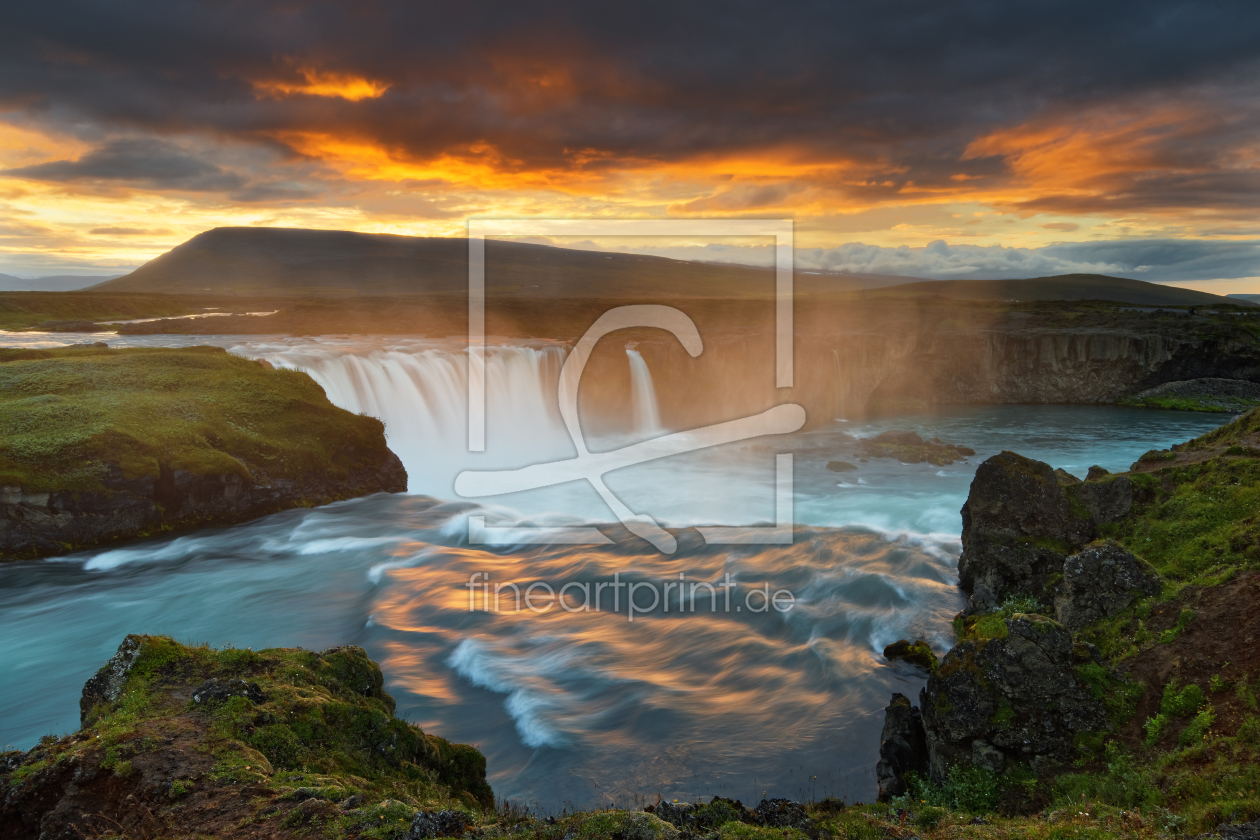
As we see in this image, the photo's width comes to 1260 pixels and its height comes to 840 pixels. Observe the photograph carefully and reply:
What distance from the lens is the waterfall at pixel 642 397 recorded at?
173ft

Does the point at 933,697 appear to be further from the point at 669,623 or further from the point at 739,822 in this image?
the point at 669,623

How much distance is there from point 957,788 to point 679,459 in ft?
112

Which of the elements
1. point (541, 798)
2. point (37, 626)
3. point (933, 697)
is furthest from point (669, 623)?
point (37, 626)

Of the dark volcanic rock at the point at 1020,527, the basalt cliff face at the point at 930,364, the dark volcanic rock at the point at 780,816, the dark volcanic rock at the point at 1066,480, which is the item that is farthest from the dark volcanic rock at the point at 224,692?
the basalt cliff face at the point at 930,364

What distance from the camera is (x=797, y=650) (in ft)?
57.7

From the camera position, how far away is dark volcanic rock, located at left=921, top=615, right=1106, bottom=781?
9992 mm

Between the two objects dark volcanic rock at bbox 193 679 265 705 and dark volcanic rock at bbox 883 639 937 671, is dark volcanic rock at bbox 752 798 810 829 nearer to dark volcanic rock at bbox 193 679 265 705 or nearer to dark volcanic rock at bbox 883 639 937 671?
dark volcanic rock at bbox 193 679 265 705

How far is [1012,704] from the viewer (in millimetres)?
10273

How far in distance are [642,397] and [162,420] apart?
33168 millimetres

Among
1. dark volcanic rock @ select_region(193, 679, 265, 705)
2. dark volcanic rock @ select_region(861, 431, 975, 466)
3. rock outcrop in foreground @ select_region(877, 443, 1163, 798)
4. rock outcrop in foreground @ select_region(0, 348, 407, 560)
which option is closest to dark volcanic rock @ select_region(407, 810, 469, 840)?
dark volcanic rock @ select_region(193, 679, 265, 705)

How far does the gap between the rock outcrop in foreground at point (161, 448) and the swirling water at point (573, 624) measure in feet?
3.63

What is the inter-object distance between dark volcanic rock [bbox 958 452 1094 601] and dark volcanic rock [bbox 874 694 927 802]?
537 cm

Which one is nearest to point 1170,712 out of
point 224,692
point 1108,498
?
point 1108,498

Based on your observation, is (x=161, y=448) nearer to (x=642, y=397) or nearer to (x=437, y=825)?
(x=437, y=825)
